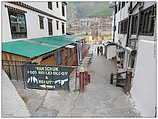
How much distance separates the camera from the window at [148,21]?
5.98 m

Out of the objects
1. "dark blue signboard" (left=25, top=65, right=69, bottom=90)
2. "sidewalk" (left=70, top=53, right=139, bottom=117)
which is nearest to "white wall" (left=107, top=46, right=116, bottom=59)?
"sidewalk" (left=70, top=53, right=139, bottom=117)

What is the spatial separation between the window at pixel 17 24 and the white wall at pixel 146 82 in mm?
6901

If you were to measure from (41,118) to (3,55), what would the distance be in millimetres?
3542

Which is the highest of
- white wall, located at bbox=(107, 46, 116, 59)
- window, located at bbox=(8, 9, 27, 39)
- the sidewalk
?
window, located at bbox=(8, 9, 27, 39)

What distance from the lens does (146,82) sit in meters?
4.54

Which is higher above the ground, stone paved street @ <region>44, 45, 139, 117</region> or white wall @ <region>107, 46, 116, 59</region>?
white wall @ <region>107, 46, 116, 59</region>

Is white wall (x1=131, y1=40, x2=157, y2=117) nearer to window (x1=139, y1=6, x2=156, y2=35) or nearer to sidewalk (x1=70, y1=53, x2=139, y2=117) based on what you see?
sidewalk (x1=70, y1=53, x2=139, y2=117)

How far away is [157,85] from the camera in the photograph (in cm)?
376

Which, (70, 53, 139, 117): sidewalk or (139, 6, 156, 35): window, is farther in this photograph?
(139, 6, 156, 35): window

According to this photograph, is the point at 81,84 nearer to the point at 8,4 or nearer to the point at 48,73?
the point at 48,73

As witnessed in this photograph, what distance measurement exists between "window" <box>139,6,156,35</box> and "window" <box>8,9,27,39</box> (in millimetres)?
7503

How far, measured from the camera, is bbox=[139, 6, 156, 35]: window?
5979 mm

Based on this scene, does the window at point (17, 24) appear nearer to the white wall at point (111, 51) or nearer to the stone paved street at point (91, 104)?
the stone paved street at point (91, 104)

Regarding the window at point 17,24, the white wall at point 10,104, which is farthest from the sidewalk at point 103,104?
the window at point 17,24
